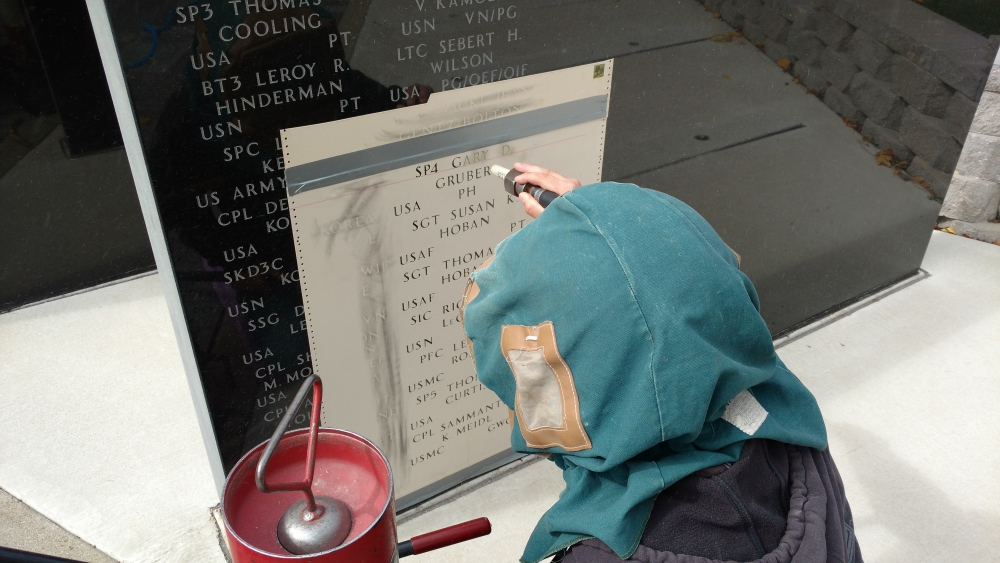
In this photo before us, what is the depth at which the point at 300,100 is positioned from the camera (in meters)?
1.73

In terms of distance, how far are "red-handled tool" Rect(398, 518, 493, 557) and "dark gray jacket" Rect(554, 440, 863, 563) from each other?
0.18m

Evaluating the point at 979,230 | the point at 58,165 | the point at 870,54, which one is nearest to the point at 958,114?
the point at 870,54

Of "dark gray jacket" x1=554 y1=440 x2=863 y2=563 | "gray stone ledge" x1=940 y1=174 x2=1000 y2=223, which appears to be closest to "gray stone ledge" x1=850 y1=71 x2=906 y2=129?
"gray stone ledge" x1=940 y1=174 x2=1000 y2=223

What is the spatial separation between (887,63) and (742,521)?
2.89 metres

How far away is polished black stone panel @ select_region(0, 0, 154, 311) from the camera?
3088 millimetres

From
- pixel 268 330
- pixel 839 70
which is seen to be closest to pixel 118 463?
pixel 268 330

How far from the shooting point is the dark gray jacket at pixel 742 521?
103cm

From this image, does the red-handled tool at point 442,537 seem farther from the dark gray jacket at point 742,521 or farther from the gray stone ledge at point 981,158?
the gray stone ledge at point 981,158

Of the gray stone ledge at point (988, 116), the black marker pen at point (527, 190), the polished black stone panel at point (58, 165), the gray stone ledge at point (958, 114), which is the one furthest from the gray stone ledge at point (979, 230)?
the polished black stone panel at point (58, 165)

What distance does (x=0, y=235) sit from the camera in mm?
3250

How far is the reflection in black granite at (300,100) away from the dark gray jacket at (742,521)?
1.14 m

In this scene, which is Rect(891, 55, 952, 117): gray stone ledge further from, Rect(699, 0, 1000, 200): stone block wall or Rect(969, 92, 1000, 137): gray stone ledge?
→ Rect(969, 92, 1000, 137): gray stone ledge

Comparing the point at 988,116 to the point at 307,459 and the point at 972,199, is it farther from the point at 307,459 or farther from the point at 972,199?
the point at 307,459

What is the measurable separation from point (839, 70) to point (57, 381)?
137 inches
